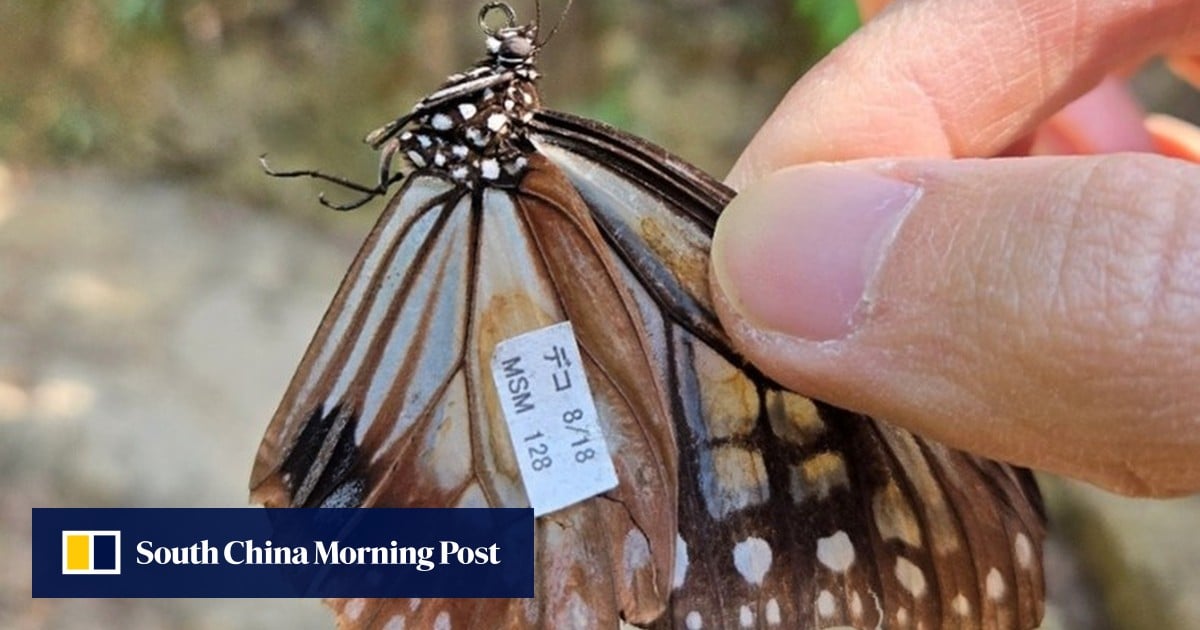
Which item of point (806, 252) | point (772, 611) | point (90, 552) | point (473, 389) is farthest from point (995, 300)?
point (90, 552)

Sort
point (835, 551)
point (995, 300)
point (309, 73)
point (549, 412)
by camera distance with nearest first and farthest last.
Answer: point (995, 300) < point (549, 412) < point (835, 551) < point (309, 73)

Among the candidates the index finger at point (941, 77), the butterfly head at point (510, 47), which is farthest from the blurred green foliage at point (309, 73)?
the butterfly head at point (510, 47)

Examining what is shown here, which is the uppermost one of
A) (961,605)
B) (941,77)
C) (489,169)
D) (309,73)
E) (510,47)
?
(309,73)

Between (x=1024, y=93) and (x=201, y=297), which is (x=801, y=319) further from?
(x=201, y=297)

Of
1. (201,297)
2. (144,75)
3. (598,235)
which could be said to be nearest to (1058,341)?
(598,235)

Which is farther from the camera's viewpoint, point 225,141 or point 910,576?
point 225,141

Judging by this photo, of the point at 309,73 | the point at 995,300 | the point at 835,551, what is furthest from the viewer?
the point at 309,73

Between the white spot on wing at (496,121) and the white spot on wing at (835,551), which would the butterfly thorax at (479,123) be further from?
the white spot on wing at (835,551)

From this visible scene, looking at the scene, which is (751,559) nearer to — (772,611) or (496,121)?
(772,611)
